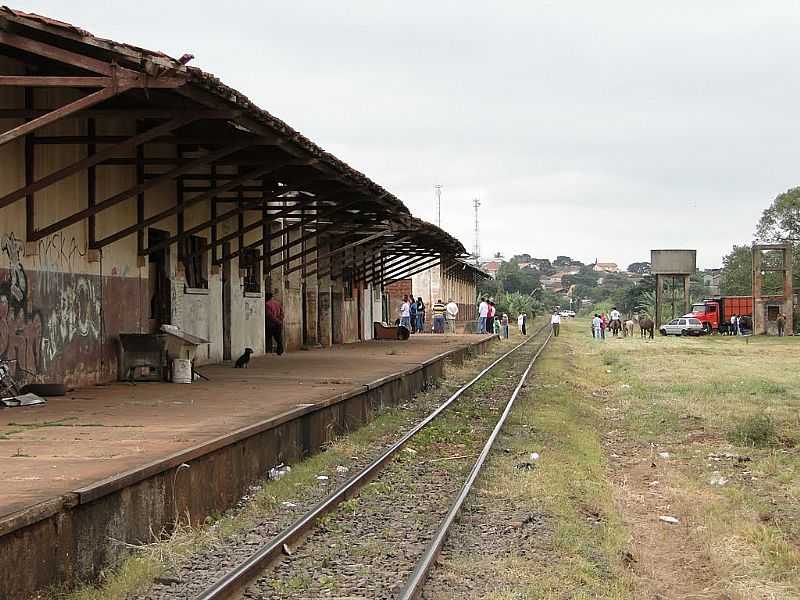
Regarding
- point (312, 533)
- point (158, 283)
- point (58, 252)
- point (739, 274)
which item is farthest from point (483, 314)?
point (739, 274)

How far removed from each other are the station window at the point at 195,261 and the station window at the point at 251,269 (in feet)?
7.44

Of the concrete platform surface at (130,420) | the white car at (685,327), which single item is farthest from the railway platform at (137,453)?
the white car at (685,327)

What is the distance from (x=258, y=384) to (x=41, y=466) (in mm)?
7787

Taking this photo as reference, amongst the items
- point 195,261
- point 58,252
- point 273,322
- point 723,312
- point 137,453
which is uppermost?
point 195,261

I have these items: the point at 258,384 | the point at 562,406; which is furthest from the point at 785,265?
the point at 258,384

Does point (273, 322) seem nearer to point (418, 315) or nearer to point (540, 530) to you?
point (540, 530)

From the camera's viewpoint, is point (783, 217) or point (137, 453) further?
point (783, 217)

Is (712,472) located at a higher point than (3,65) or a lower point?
lower

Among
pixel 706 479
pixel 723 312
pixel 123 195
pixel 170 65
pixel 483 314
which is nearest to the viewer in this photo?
pixel 170 65

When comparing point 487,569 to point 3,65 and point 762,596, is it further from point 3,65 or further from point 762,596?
point 3,65

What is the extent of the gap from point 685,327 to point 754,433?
175 feet

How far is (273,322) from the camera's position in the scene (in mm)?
23062

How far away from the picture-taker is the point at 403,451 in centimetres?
1243

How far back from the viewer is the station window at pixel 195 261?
18.2 meters
